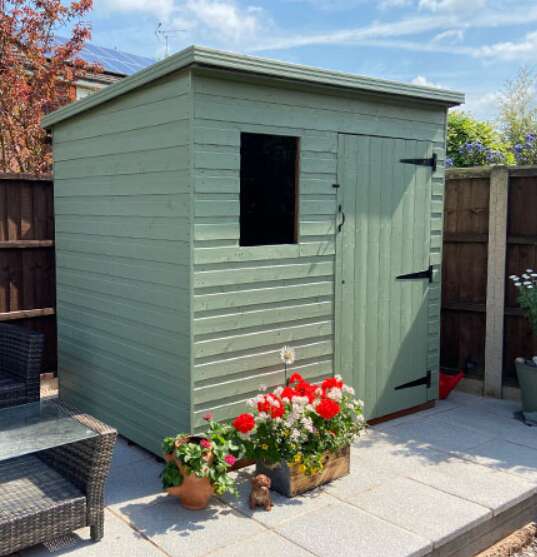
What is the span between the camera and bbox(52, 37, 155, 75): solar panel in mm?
10094

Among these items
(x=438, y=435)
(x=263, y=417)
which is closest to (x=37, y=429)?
(x=263, y=417)

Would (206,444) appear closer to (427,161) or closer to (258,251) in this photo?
(258,251)

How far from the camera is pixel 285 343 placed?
410cm

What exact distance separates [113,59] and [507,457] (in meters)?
9.66

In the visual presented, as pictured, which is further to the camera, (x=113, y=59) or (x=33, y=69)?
(x=113, y=59)

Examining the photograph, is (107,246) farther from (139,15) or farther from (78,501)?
(139,15)

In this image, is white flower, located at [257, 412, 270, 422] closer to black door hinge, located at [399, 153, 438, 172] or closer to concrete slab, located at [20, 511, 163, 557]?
concrete slab, located at [20, 511, 163, 557]

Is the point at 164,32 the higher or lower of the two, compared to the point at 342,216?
higher

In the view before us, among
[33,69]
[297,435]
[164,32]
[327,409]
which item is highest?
[164,32]

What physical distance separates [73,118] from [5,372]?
1820 millimetres

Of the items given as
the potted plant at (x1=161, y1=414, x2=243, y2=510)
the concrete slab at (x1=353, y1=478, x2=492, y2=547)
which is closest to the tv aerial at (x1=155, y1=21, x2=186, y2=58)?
the potted plant at (x1=161, y1=414, x2=243, y2=510)

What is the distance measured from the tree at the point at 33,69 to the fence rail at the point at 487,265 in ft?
16.2

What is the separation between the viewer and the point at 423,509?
3361 mm

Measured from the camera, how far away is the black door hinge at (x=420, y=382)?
484 centimetres
